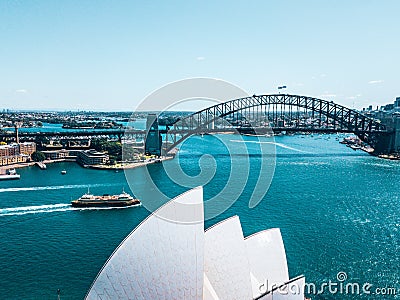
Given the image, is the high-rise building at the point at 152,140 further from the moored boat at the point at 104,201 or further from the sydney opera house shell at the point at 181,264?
the sydney opera house shell at the point at 181,264

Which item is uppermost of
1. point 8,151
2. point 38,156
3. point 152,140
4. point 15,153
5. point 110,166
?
point 152,140

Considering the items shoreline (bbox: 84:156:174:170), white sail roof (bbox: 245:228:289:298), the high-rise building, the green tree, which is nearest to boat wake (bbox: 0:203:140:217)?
white sail roof (bbox: 245:228:289:298)

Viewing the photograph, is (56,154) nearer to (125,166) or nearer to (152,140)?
(152,140)

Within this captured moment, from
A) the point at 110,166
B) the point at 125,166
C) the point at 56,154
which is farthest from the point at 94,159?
the point at 56,154

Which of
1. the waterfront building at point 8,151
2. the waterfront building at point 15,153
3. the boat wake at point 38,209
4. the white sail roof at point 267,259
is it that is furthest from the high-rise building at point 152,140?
the white sail roof at point 267,259

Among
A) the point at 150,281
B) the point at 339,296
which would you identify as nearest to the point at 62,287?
the point at 150,281

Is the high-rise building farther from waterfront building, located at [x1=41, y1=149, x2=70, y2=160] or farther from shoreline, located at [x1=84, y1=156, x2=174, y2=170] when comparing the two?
waterfront building, located at [x1=41, y1=149, x2=70, y2=160]
